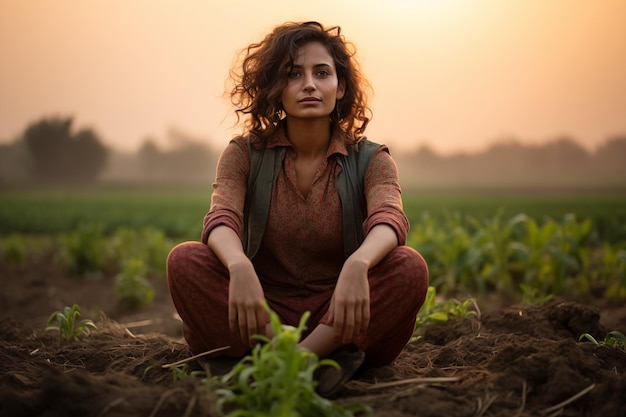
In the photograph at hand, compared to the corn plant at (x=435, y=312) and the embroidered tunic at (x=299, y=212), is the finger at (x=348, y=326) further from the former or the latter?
the corn plant at (x=435, y=312)

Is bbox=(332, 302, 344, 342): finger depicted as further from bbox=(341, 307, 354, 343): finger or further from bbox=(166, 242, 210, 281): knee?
bbox=(166, 242, 210, 281): knee

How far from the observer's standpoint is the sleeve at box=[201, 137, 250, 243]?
2.50 meters

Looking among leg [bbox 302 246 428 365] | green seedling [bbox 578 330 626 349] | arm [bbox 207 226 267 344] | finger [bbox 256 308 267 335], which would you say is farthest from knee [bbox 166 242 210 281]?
green seedling [bbox 578 330 626 349]

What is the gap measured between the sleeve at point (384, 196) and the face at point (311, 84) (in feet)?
1.08

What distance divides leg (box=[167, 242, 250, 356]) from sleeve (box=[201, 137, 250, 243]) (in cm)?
10

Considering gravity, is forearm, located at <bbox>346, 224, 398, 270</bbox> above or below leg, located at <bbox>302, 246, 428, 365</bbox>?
above

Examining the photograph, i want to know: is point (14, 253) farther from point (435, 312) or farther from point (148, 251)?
→ point (435, 312)

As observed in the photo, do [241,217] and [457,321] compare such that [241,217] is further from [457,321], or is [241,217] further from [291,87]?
[457,321]

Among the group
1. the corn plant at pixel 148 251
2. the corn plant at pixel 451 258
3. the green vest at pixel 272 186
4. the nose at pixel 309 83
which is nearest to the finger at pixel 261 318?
the green vest at pixel 272 186

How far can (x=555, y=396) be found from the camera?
2.16m

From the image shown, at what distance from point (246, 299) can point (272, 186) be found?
2.21 ft

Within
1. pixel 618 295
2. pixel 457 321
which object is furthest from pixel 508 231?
pixel 457 321

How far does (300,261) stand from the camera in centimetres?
275

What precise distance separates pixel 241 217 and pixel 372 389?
896 millimetres
